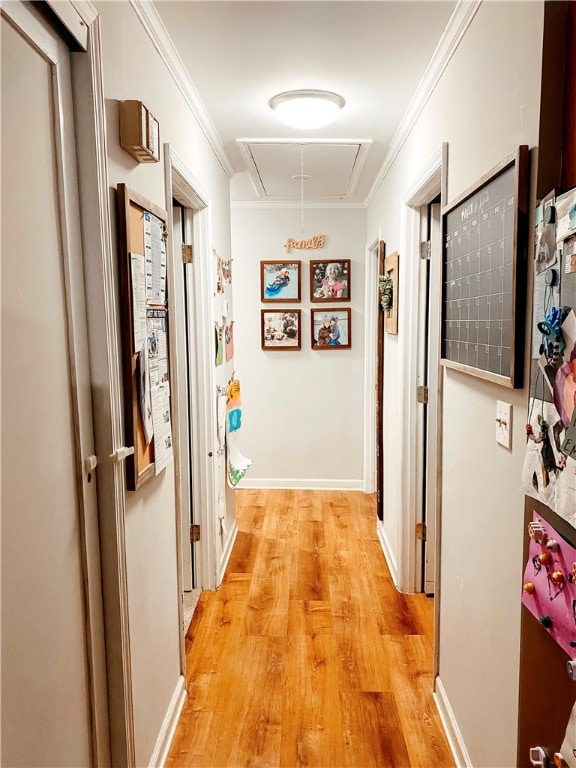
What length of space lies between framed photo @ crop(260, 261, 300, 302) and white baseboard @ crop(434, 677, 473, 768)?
3140 millimetres

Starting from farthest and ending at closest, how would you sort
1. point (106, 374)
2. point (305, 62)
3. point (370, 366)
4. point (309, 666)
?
point (370, 366)
point (309, 666)
point (305, 62)
point (106, 374)

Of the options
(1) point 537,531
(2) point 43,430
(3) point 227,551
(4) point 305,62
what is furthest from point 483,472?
(3) point 227,551

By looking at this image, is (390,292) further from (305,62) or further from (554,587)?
(554,587)

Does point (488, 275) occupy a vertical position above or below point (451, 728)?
above

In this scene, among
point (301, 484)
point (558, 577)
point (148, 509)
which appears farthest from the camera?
point (301, 484)

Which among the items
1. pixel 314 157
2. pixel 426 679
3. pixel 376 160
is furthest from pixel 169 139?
pixel 426 679

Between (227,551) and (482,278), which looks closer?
(482,278)

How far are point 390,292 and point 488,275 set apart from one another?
5.73 feet

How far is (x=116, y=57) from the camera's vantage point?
4.67ft

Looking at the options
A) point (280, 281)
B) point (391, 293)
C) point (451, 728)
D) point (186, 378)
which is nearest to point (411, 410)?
point (391, 293)

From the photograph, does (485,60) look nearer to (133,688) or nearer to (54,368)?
(54,368)

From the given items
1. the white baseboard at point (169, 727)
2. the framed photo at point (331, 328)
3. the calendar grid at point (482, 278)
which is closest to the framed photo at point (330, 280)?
the framed photo at point (331, 328)

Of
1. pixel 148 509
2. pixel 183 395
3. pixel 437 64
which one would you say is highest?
pixel 437 64

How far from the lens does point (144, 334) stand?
1591 millimetres
